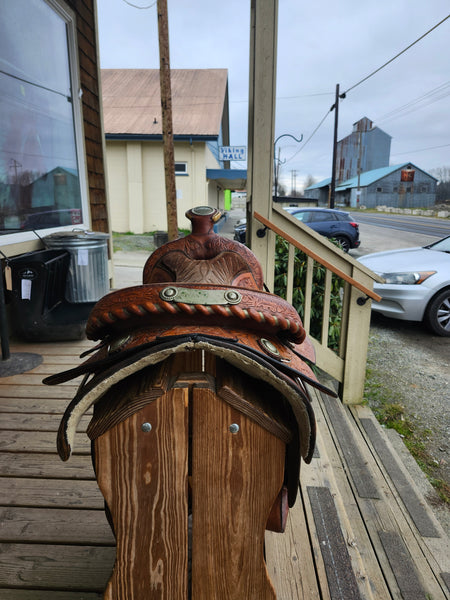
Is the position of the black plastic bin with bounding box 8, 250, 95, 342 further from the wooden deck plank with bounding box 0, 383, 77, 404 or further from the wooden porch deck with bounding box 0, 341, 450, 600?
the wooden porch deck with bounding box 0, 341, 450, 600

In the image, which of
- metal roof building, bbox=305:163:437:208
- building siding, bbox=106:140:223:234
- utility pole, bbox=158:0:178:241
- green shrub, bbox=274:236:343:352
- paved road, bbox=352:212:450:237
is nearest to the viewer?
green shrub, bbox=274:236:343:352

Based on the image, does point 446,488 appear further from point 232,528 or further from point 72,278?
point 72,278

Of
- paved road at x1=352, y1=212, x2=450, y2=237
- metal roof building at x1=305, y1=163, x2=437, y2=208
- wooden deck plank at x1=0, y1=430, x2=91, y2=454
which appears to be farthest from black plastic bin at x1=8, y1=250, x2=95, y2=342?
metal roof building at x1=305, y1=163, x2=437, y2=208

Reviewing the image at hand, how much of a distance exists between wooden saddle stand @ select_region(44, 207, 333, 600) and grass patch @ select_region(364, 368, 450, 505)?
6.61ft

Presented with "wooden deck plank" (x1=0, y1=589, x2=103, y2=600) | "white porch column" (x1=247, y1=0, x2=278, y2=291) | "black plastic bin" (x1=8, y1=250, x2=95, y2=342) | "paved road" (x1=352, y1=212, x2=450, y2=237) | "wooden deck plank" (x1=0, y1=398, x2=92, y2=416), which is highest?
"white porch column" (x1=247, y1=0, x2=278, y2=291)

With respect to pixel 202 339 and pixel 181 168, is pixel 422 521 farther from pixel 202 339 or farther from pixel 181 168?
pixel 181 168

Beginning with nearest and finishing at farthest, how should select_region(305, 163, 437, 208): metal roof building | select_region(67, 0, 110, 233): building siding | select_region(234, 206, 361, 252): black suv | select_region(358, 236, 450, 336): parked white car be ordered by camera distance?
select_region(67, 0, 110, 233): building siding < select_region(358, 236, 450, 336): parked white car < select_region(234, 206, 361, 252): black suv < select_region(305, 163, 437, 208): metal roof building

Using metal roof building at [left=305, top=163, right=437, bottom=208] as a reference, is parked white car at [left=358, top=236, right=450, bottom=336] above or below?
below

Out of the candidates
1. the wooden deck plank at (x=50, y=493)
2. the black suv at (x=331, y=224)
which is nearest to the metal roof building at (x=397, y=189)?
the black suv at (x=331, y=224)

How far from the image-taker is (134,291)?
34.3 inches

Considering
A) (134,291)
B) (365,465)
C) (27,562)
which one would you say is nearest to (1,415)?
(27,562)

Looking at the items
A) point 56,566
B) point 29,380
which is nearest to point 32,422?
point 29,380

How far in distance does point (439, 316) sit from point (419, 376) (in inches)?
49.0

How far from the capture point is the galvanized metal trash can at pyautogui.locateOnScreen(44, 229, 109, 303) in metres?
3.74
